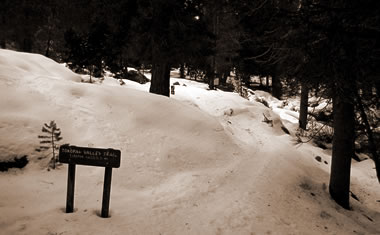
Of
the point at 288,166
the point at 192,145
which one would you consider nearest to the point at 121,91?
the point at 192,145

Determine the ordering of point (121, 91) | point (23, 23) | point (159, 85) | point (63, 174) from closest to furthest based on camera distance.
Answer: point (63, 174)
point (121, 91)
point (159, 85)
point (23, 23)

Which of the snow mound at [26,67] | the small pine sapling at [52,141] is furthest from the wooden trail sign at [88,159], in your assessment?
the snow mound at [26,67]

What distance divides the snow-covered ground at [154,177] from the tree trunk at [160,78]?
138 centimetres

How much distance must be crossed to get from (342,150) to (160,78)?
704cm

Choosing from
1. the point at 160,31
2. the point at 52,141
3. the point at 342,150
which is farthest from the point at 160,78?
the point at 342,150

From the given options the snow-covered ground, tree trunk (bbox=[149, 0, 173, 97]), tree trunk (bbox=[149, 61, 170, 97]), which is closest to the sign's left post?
the snow-covered ground

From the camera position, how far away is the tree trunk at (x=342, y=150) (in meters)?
5.91

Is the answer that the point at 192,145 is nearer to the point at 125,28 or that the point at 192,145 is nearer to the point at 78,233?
the point at 78,233

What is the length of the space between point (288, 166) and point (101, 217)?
246 inches

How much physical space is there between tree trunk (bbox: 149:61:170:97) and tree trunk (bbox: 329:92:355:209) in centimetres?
633

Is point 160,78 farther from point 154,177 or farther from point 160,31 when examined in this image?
point 154,177

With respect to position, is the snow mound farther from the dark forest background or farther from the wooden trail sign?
the wooden trail sign

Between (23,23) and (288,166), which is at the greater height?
(23,23)

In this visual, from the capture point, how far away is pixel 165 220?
4.00 meters
